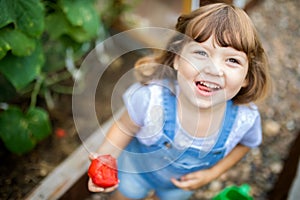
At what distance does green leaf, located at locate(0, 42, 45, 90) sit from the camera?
1.27 metres

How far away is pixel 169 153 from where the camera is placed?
3.16 ft

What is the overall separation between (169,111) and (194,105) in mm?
90

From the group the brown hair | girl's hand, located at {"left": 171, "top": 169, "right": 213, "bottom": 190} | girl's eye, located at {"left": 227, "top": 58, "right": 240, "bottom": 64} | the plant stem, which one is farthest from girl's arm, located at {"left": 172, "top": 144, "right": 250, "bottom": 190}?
the plant stem

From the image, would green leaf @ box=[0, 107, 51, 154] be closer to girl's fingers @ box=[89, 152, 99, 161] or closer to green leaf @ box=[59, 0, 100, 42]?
green leaf @ box=[59, 0, 100, 42]

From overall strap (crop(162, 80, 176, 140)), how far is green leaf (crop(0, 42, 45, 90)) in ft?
1.56

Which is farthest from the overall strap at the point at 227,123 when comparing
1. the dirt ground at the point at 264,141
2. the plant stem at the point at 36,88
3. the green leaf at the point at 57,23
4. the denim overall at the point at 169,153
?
the plant stem at the point at 36,88

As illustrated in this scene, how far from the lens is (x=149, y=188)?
1242 millimetres

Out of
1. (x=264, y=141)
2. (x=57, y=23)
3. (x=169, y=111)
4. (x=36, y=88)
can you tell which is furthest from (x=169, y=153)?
(x=264, y=141)

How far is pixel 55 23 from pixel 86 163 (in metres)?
0.44

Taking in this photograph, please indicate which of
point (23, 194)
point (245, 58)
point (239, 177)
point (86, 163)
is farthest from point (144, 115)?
point (239, 177)

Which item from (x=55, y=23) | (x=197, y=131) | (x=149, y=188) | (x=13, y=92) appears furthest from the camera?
(x=13, y=92)

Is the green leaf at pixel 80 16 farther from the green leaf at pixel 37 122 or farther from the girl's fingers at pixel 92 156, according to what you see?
the girl's fingers at pixel 92 156

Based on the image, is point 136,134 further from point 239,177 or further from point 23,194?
point 239,177

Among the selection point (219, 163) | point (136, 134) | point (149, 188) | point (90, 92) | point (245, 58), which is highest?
point (245, 58)
